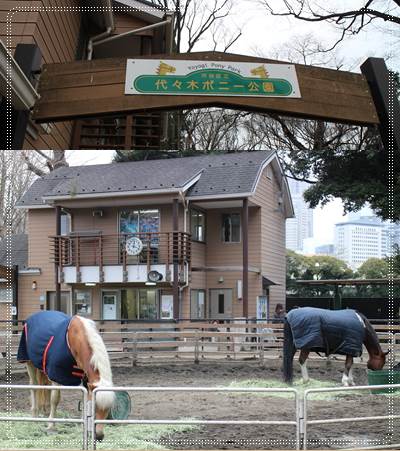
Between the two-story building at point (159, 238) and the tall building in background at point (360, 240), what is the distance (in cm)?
49

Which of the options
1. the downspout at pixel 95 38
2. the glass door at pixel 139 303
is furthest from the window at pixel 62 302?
the downspout at pixel 95 38

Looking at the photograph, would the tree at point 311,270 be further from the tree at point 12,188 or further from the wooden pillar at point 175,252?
the tree at point 12,188

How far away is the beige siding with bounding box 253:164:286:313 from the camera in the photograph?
577 cm

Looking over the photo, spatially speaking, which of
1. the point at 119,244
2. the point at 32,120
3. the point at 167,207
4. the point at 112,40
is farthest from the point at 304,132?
the point at 112,40

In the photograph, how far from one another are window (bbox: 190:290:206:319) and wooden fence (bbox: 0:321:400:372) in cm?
9

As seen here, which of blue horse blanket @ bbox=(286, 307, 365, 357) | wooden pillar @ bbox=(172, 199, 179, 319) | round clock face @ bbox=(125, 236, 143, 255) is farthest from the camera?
blue horse blanket @ bbox=(286, 307, 365, 357)

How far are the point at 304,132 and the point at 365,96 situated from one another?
89 cm

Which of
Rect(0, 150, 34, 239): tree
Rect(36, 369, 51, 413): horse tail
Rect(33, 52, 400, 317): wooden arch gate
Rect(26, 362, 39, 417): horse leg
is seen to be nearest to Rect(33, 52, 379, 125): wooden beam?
Rect(33, 52, 400, 317): wooden arch gate

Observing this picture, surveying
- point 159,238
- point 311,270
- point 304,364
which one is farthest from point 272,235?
point 304,364

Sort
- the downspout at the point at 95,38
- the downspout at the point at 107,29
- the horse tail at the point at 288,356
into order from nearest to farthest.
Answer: the horse tail at the point at 288,356
the downspout at the point at 107,29
the downspout at the point at 95,38

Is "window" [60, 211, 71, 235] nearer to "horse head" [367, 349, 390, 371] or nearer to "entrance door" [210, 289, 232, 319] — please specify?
"entrance door" [210, 289, 232, 319]

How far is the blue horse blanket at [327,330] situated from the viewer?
607 cm

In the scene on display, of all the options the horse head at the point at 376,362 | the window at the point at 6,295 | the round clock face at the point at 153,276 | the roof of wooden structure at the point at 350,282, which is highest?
the round clock face at the point at 153,276

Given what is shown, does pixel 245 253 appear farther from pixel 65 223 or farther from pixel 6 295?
pixel 6 295
